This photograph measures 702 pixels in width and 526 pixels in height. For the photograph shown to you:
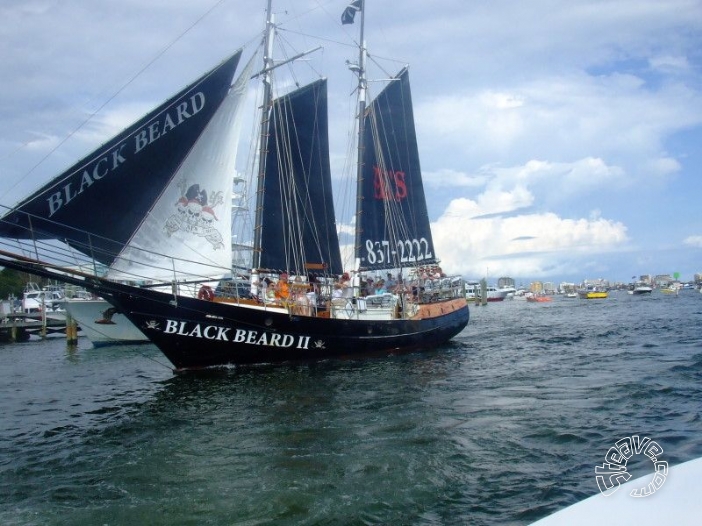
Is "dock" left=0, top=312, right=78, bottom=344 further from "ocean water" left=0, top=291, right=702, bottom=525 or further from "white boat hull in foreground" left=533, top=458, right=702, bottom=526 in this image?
"white boat hull in foreground" left=533, top=458, right=702, bottom=526

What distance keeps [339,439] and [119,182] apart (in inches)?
450

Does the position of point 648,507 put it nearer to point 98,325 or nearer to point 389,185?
point 389,185

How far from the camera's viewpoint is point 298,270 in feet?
93.9

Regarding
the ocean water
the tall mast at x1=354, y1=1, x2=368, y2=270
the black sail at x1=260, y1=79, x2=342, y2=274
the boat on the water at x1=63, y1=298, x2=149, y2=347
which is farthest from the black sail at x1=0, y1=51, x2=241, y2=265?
the boat on the water at x1=63, y1=298, x2=149, y2=347

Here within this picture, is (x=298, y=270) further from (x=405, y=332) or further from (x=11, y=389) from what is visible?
(x=11, y=389)

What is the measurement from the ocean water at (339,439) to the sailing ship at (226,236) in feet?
6.52

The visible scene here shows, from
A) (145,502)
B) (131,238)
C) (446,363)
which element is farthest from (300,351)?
(145,502)

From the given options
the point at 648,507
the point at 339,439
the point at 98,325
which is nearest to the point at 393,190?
the point at 98,325

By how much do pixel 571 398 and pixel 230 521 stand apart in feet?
33.0

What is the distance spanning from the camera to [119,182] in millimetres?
18906

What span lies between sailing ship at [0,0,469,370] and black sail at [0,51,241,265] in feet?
0.12

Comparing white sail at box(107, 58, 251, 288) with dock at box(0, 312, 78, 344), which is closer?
white sail at box(107, 58, 251, 288)

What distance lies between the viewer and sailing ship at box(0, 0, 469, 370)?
18.6 metres

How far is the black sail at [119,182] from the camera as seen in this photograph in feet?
56.4
